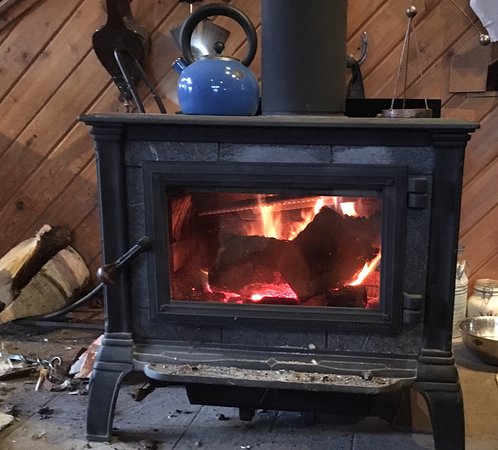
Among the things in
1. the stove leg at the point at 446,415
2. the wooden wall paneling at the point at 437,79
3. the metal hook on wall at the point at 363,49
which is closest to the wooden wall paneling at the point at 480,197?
the wooden wall paneling at the point at 437,79

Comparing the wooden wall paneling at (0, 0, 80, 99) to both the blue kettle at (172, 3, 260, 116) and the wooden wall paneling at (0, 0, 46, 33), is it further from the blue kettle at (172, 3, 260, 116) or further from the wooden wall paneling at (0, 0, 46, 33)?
the blue kettle at (172, 3, 260, 116)

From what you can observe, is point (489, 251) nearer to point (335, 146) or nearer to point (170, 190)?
point (335, 146)

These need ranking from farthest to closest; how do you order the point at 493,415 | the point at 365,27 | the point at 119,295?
1. the point at 365,27
2. the point at 493,415
3. the point at 119,295

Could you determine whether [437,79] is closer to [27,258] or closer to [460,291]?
[460,291]

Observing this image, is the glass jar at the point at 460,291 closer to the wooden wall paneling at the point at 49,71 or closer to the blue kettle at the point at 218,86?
the blue kettle at the point at 218,86

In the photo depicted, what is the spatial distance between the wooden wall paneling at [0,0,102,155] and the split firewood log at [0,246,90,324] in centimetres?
47

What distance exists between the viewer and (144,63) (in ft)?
6.56

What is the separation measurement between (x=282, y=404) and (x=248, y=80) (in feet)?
2.40

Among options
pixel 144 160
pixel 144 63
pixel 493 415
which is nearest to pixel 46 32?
pixel 144 63

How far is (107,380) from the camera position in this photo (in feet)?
4.45

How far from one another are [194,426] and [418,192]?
2.49 ft

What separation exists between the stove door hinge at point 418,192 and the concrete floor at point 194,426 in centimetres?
56

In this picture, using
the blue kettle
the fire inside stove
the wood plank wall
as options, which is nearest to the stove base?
the fire inside stove

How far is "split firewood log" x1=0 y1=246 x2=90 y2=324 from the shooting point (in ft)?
6.37
